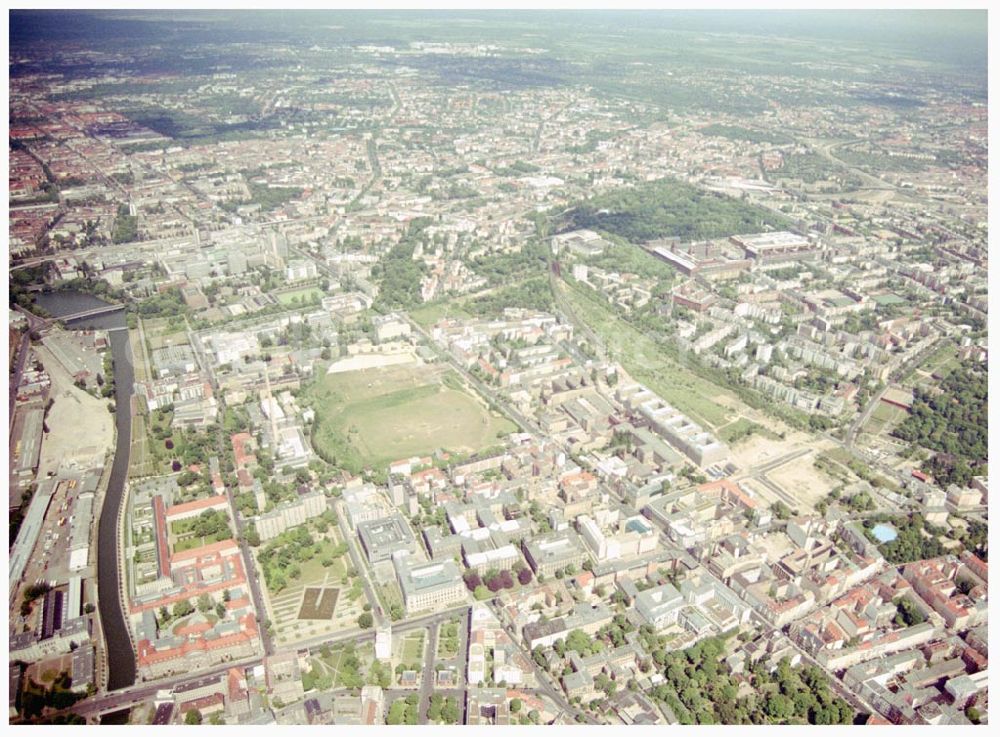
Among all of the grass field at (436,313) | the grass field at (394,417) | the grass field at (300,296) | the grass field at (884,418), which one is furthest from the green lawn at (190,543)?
the grass field at (884,418)

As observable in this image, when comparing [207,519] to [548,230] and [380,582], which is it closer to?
[380,582]

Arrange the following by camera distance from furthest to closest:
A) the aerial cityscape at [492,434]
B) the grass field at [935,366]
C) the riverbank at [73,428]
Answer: the grass field at [935,366] < the riverbank at [73,428] < the aerial cityscape at [492,434]

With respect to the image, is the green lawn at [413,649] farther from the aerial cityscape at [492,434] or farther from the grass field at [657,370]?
the grass field at [657,370]

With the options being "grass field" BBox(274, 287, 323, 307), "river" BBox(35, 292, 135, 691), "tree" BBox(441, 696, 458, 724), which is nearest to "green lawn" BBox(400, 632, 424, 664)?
"tree" BBox(441, 696, 458, 724)

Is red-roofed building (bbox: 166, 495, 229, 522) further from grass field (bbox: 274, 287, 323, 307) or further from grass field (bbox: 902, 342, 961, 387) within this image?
grass field (bbox: 902, 342, 961, 387)

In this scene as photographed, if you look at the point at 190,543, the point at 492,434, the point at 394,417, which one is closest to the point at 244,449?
the point at 190,543

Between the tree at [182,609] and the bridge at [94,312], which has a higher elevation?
the tree at [182,609]

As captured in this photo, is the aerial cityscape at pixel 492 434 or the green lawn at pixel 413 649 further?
the green lawn at pixel 413 649

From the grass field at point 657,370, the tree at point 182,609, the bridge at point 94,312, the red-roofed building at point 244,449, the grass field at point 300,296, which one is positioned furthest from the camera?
the grass field at point 300,296
